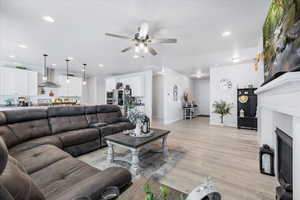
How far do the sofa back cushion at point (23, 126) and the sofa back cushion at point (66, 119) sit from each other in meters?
Answer: 0.12

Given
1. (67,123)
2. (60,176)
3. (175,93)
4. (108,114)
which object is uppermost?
(175,93)

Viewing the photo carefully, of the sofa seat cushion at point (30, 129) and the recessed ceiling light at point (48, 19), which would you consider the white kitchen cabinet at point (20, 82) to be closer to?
the sofa seat cushion at point (30, 129)

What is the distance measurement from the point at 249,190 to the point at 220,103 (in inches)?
175

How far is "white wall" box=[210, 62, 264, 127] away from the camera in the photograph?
5007 millimetres

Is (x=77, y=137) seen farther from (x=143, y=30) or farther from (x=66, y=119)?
(x=143, y=30)

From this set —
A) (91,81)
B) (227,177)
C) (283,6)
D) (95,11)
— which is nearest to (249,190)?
(227,177)

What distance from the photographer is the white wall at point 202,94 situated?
8500 millimetres

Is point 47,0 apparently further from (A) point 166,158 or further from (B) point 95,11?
(A) point 166,158

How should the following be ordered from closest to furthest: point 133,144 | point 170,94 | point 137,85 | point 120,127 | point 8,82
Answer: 1. point 133,144
2. point 120,127
3. point 8,82
4. point 170,94
5. point 137,85

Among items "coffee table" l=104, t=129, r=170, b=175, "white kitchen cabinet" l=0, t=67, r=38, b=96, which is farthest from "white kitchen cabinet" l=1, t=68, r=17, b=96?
"coffee table" l=104, t=129, r=170, b=175

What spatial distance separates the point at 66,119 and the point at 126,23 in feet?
8.27

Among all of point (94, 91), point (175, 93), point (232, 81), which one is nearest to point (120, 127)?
point (175, 93)

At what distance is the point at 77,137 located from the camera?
2521 millimetres

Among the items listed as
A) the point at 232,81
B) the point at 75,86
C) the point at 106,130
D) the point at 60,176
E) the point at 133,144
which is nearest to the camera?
the point at 60,176
